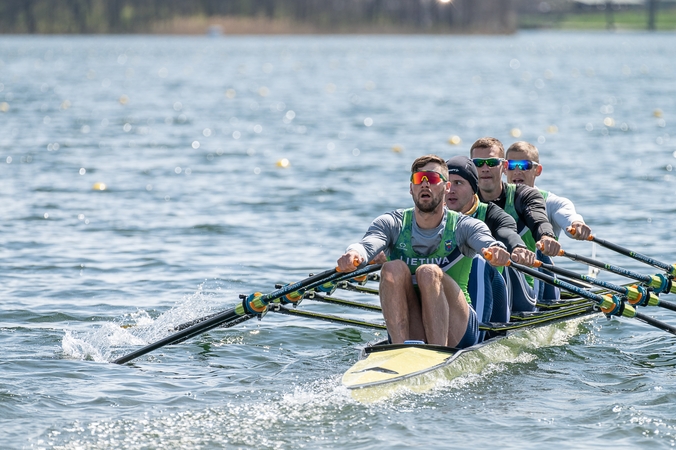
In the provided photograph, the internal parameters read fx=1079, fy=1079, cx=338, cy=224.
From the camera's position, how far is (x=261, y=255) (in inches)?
524

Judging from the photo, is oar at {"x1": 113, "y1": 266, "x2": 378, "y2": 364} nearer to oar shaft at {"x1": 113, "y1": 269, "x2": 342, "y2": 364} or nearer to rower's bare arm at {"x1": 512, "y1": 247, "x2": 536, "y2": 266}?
oar shaft at {"x1": 113, "y1": 269, "x2": 342, "y2": 364}

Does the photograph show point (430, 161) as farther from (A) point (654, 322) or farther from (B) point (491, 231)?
(A) point (654, 322)

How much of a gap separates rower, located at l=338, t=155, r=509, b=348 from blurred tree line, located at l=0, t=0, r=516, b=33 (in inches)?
3308

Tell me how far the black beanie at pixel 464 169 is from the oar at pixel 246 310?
1.04 m

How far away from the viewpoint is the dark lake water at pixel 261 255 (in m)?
7.25

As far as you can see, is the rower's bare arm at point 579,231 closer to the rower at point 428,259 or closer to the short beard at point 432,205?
the rower at point 428,259

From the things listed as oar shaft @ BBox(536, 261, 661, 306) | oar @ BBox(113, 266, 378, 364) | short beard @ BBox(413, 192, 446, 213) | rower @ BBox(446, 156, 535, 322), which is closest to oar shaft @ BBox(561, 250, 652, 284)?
oar shaft @ BBox(536, 261, 661, 306)

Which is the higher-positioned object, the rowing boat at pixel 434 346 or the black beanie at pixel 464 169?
the black beanie at pixel 464 169

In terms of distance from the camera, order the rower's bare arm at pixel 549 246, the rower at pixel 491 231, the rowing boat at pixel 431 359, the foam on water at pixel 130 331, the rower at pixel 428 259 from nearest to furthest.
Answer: the rowing boat at pixel 431 359 < the rower at pixel 428 259 < the rower at pixel 491 231 < the rower's bare arm at pixel 549 246 < the foam on water at pixel 130 331

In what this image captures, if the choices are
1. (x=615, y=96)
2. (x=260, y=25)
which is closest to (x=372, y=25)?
(x=260, y=25)

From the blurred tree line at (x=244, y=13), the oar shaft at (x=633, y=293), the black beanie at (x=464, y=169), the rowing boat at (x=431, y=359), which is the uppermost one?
the blurred tree line at (x=244, y=13)

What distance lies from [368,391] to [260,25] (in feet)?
280

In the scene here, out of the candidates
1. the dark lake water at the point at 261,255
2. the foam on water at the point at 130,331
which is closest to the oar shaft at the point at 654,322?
the dark lake water at the point at 261,255

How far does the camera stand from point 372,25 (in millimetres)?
94750
